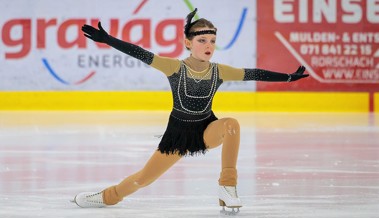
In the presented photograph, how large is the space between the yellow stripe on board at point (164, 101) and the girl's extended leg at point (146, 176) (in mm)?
9430

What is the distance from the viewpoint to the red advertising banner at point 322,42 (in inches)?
563

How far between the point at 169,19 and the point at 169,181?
8.83 m

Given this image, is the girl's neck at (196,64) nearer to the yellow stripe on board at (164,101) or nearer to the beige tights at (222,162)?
the beige tights at (222,162)

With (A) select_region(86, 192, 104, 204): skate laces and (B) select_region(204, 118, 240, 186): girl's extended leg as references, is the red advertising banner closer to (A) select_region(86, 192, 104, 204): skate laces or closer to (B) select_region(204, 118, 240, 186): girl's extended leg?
(A) select_region(86, 192, 104, 204): skate laces

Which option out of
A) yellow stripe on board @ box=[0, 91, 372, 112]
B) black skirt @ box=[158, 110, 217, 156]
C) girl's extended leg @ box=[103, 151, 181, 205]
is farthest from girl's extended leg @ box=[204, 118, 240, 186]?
yellow stripe on board @ box=[0, 91, 372, 112]

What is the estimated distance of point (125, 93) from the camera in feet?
47.2

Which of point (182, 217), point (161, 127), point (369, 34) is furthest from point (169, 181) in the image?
point (369, 34)

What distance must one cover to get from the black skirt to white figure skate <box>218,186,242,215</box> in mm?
263

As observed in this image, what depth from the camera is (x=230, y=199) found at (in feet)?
A: 14.4

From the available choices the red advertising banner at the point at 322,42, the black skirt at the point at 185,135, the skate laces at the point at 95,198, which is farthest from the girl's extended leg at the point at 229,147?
the red advertising banner at the point at 322,42

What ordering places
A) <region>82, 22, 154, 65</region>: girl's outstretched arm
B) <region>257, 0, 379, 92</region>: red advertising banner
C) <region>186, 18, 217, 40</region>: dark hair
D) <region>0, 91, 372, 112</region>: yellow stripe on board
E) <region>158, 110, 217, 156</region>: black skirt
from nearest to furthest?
<region>82, 22, 154, 65</region>: girl's outstretched arm, <region>158, 110, 217, 156</region>: black skirt, <region>186, 18, 217, 40</region>: dark hair, <region>0, 91, 372, 112</region>: yellow stripe on board, <region>257, 0, 379, 92</region>: red advertising banner

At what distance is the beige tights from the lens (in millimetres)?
4441

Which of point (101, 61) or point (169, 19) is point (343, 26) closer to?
point (169, 19)

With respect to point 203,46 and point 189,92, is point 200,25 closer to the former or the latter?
point 203,46
